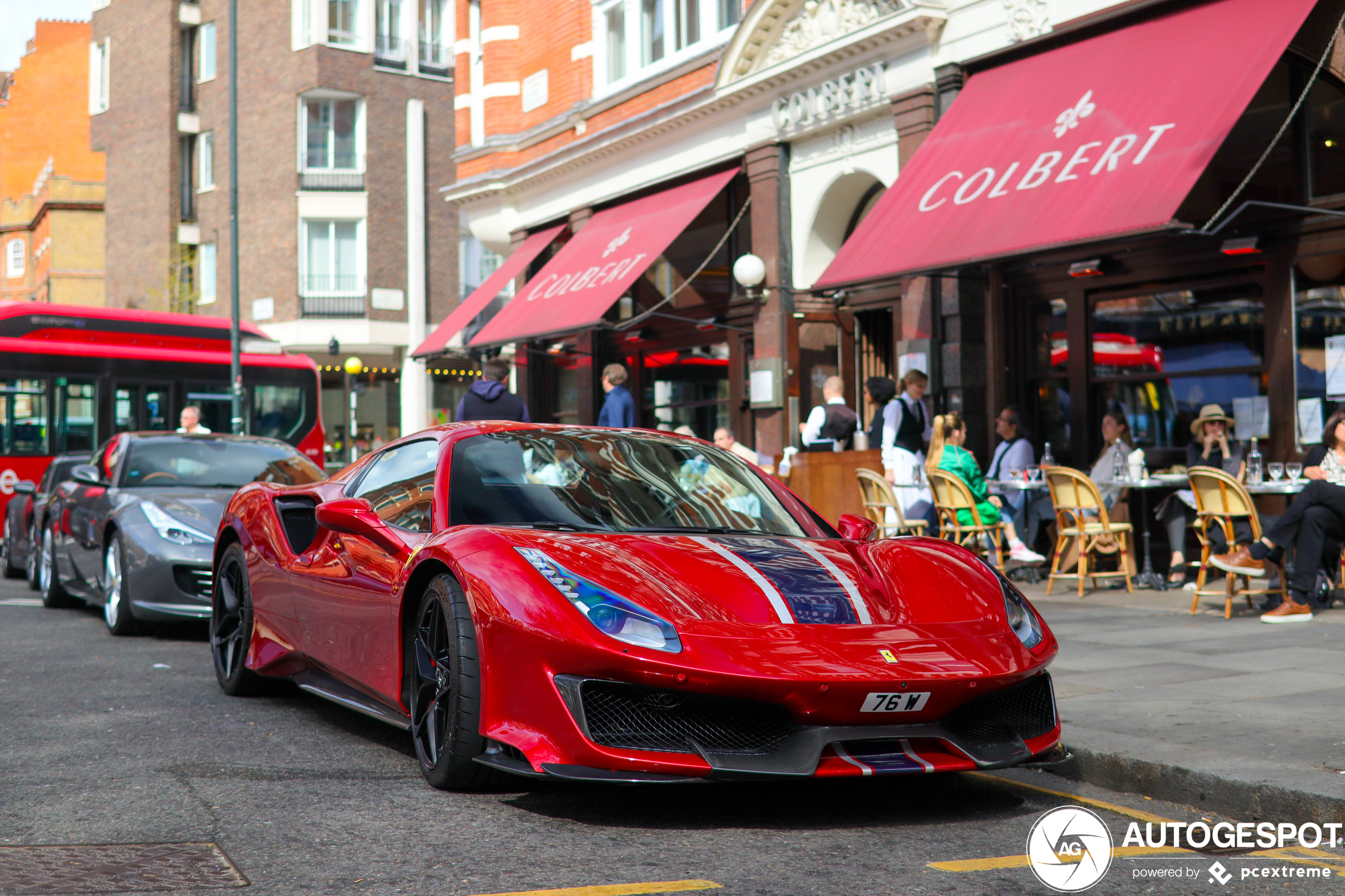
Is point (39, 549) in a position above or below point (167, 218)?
below

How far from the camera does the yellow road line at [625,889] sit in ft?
11.0

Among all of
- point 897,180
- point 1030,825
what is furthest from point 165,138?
point 1030,825

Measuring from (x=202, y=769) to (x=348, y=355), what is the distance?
36939 mm

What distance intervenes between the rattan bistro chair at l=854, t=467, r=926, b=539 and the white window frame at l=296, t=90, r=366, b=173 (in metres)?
31.1

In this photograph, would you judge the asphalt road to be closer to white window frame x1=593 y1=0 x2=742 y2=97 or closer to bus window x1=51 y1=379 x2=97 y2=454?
white window frame x1=593 y1=0 x2=742 y2=97

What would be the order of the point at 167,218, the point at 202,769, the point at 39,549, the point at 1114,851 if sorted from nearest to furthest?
the point at 1114,851 < the point at 202,769 < the point at 39,549 < the point at 167,218

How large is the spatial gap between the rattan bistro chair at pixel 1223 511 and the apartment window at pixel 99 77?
45.4m

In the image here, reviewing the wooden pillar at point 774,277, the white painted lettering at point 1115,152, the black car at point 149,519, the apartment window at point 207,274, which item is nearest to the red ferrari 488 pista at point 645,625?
the black car at point 149,519

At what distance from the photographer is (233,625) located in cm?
664

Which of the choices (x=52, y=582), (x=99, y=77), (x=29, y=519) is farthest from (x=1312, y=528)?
(x=99, y=77)

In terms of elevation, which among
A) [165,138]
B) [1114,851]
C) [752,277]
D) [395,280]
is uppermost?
[165,138]

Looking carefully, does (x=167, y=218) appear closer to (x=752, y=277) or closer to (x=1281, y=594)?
(x=752, y=277)

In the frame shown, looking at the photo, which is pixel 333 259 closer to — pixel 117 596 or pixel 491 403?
pixel 491 403

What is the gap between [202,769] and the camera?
15.8 feet
